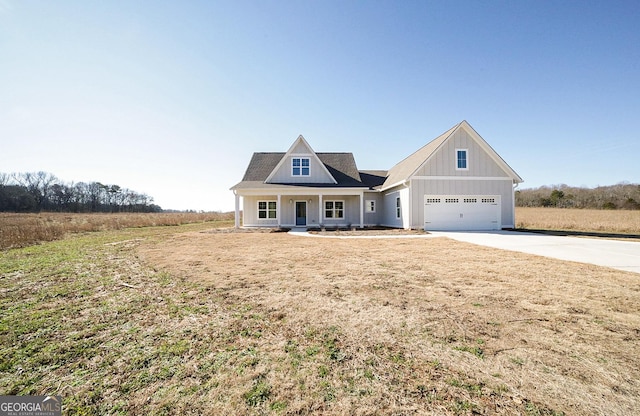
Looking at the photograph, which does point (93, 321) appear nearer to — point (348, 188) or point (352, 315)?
point (352, 315)

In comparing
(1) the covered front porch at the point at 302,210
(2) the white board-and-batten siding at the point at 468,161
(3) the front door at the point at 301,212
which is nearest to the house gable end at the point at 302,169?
(1) the covered front porch at the point at 302,210

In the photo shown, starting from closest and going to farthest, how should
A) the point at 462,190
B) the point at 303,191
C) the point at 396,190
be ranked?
the point at 462,190, the point at 303,191, the point at 396,190

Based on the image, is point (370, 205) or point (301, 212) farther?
point (370, 205)

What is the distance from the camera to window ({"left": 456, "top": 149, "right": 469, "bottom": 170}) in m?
15.8

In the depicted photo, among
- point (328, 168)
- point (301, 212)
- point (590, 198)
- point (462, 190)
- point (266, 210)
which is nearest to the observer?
point (462, 190)

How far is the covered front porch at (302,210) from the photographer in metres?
19.2

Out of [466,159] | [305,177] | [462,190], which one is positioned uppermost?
[466,159]

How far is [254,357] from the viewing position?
2613 mm

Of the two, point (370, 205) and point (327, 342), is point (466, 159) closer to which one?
point (370, 205)

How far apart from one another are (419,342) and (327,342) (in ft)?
3.36

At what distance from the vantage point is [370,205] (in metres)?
20.2

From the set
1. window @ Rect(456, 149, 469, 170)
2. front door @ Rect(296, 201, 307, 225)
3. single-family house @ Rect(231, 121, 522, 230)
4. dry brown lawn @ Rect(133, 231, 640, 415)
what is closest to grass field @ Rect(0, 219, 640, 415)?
dry brown lawn @ Rect(133, 231, 640, 415)

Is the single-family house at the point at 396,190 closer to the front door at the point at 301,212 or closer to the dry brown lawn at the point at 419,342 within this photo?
the front door at the point at 301,212

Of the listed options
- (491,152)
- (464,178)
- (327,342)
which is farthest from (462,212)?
(327,342)
